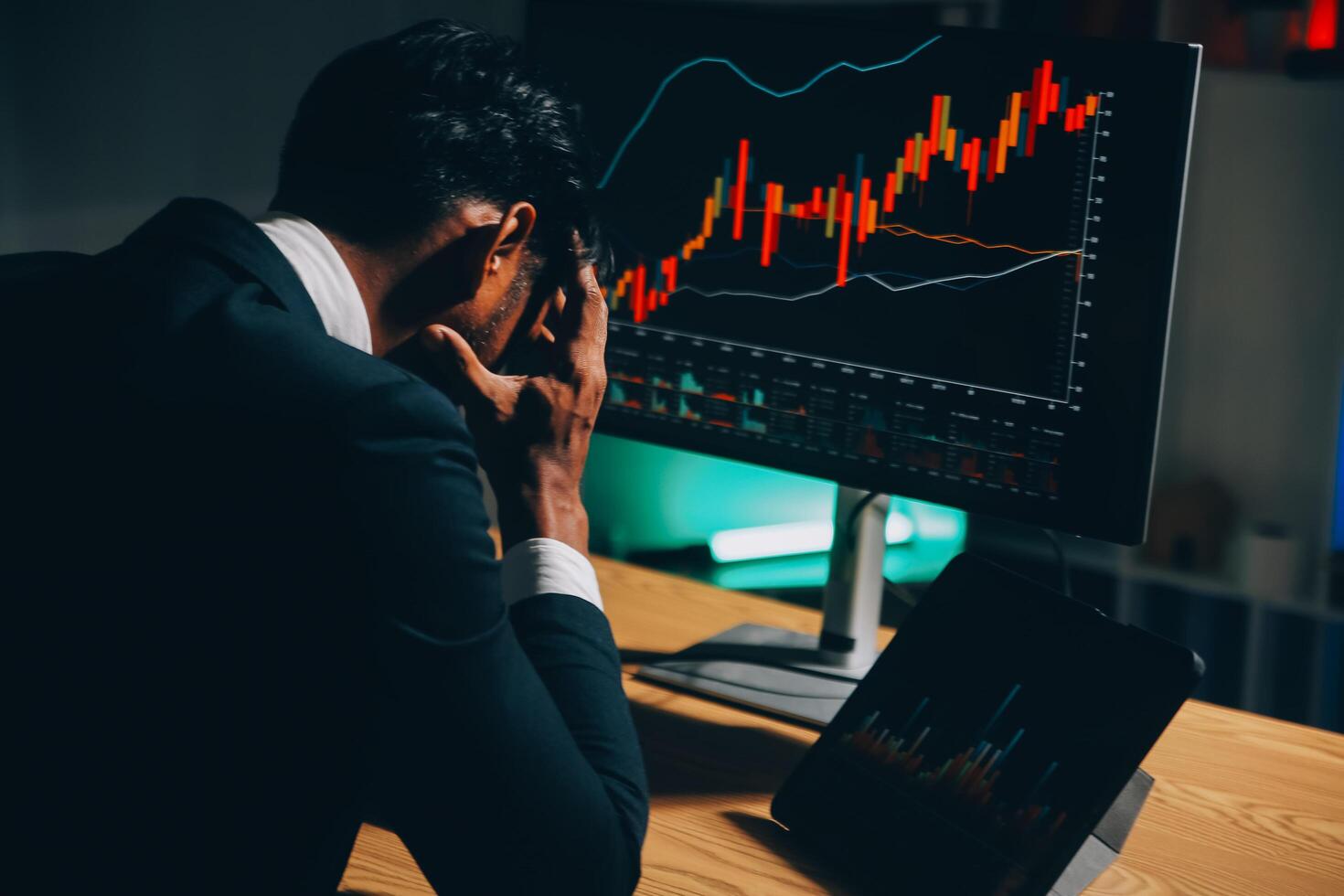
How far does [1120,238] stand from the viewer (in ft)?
3.20

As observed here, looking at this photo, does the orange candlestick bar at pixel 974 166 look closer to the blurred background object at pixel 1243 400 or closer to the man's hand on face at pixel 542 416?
the man's hand on face at pixel 542 416

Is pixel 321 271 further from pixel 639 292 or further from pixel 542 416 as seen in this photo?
pixel 639 292

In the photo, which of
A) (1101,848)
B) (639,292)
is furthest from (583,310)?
(1101,848)

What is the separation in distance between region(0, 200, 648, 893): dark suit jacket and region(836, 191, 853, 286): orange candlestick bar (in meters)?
0.50

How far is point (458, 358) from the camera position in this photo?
3.09 feet

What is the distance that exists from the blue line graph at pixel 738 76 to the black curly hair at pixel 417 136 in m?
0.28

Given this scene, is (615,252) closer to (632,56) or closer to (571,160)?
(632,56)

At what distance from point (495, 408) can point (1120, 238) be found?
486 mm

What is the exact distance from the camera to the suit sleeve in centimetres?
65

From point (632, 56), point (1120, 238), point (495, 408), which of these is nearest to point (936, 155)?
point (1120, 238)

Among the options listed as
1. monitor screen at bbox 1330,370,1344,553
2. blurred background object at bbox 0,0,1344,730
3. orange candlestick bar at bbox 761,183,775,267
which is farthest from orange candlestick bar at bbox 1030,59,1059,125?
monitor screen at bbox 1330,370,1344,553

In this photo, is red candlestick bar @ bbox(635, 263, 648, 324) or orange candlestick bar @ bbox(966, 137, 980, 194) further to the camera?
red candlestick bar @ bbox(635, 263, 648, 324)

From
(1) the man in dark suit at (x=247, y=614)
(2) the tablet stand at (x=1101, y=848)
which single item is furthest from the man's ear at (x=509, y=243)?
(2) the tablet stand at (x=1101, y=848)

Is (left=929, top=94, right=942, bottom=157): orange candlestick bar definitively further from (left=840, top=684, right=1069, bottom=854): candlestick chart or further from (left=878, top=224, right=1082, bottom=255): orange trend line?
(left=840, top=684, right=1069, bottom=854): candlestick chart
